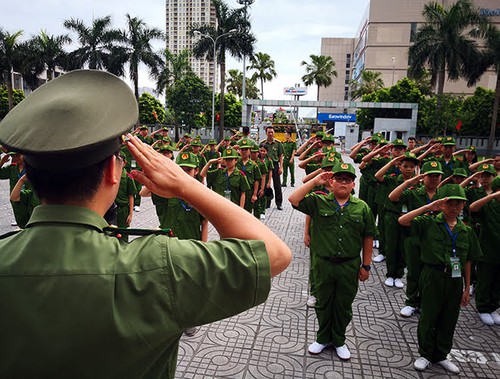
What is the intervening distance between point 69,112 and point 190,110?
134 feet

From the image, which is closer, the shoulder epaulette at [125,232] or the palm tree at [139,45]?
the shoulder epaulette at [125,232]

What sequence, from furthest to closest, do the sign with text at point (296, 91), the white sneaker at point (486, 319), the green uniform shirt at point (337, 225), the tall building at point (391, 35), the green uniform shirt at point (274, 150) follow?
1. the sign with text at point (296, 91)
2. the tall building at point (391, 35)
3. the green uniform shirt at point (274, 150)
4. the white sneaker at point (486, 319)
5. the green uniform shirt at point (337, 225)

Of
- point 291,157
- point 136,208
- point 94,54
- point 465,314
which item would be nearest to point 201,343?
point 465,314

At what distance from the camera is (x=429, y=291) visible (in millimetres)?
4203

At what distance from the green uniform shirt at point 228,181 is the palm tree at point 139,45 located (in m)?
27.7

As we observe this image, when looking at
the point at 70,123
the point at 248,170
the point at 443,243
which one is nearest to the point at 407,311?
the point at 443,243

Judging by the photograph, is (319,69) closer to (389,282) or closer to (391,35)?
(391,35)

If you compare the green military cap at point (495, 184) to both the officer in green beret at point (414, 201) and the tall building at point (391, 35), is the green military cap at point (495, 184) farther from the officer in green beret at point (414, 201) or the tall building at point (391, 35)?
the tall building at point (391, 35)

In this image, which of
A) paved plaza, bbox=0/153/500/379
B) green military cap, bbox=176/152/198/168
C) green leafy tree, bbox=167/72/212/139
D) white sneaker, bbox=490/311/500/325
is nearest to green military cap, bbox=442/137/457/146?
paved plaza, bbox=0/153/500/379

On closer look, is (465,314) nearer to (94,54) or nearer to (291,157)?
(291,157)

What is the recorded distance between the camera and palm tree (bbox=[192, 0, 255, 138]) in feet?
106

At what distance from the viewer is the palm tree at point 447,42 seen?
30777 mm

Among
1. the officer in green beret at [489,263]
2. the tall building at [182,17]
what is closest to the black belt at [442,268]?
the officer in green beret at [489,263]

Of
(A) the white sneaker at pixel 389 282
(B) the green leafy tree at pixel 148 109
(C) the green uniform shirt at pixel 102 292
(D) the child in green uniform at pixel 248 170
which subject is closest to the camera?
(C) the green uniform shirt at pixel 102 292
